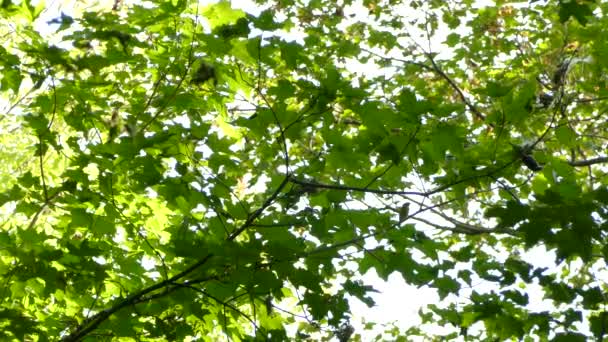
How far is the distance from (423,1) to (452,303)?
3.69 meters

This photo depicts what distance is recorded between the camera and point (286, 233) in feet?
8.41

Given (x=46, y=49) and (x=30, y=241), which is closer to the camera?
(x=46, y=49)

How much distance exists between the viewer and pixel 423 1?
6.34m

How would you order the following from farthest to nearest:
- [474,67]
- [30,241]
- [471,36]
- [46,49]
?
[474,67] → [471,36] → [30,241] → [46,49]

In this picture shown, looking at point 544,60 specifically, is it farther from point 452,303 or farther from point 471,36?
point 452,303

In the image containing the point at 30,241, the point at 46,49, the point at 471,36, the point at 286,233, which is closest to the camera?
the point at 46,49

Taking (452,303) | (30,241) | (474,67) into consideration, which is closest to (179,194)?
(30,241)

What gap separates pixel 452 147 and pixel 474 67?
13.1 ft

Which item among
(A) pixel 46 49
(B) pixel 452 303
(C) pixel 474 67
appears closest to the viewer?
(A) pixel 46 49

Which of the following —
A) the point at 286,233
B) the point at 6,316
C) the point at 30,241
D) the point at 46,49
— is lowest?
the point at 6,316

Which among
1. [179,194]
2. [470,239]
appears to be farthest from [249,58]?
[470,239]

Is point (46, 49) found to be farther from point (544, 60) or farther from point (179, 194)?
point (544, 60)

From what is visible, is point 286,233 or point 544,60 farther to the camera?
point 544,60

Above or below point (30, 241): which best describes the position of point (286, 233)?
below
